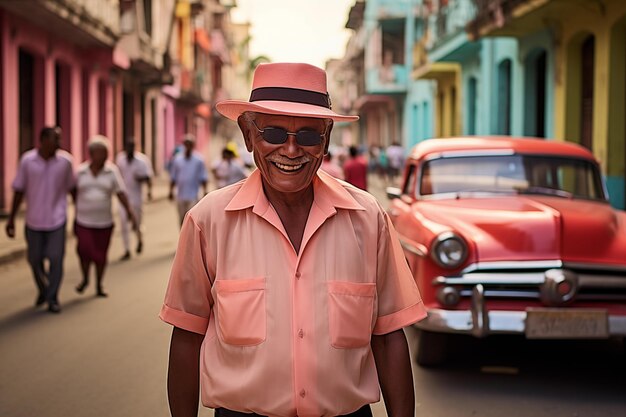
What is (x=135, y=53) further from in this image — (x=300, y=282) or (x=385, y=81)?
(x=300, y=282)

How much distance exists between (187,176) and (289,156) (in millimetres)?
11069

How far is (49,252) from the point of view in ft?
27.5

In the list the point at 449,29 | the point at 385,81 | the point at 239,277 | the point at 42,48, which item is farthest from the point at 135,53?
the point at 239,277

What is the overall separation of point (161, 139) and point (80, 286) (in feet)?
95.6

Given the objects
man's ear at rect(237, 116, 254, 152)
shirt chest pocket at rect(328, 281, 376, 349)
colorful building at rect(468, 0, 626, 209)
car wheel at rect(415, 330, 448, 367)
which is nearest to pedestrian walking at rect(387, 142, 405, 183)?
colorful building at rect(468, 0, 626, 209)

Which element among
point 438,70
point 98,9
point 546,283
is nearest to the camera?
point 546,283

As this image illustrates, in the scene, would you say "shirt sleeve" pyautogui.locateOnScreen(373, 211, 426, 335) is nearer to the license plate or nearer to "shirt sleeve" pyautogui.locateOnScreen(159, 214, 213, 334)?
"shirt sleeve" pyautogui.locateOnScreen(159, 214, 213, 334)

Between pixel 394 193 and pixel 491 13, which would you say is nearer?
pixel 394 193

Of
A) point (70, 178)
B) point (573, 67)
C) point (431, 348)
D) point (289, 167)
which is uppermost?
point (573, 67)

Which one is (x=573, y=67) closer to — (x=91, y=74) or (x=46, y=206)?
(x=46, y=206)

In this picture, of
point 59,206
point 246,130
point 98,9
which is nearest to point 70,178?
point 59,206

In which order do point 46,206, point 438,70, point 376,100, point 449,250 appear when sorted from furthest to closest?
point 376,100 < point 438,70 < point 46,206 < point 449,250

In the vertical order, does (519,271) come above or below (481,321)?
above

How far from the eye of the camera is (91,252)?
909 centimetres
